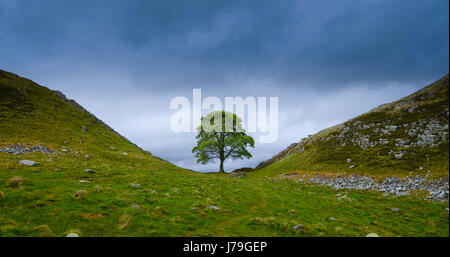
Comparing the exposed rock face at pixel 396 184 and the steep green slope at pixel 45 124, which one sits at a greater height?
the steep green slope at pixel 45 124

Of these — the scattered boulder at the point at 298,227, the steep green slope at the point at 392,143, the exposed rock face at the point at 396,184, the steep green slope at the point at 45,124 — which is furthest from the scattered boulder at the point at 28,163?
the steep green slope at the point at 392,143

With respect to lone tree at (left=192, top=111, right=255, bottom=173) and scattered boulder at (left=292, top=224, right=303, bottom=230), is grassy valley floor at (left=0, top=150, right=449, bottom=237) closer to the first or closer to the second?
scattered boulder at (left=292, top=224, right=303, bottom=230)

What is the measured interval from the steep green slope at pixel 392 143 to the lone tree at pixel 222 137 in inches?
469

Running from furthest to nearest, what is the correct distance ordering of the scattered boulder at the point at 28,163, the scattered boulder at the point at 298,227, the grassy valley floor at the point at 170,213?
1. the scattered boulder at the point at 28,163
2. the scattered boulder at the point at 298,227
3. the grassy valley floor at the point at 170,213

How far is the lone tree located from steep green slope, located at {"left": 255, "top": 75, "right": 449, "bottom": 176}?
11.9m

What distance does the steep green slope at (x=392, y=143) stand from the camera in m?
27.9

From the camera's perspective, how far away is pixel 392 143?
34.6 meters

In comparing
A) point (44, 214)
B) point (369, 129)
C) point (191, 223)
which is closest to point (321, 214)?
point (191, 223)

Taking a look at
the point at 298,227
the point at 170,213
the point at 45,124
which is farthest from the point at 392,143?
the point at 45,124

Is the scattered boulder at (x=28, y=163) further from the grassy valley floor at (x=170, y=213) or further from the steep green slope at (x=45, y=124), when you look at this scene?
the steep green slope at (x=45, y=124)

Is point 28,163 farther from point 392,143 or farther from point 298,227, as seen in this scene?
point 392,143

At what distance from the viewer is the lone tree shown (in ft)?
177

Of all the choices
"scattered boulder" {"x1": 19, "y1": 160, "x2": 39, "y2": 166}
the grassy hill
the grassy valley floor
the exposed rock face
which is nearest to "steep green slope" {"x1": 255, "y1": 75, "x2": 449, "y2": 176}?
the exposed rock face
